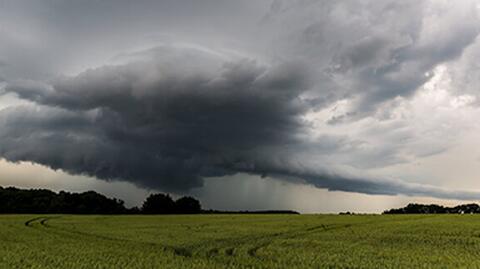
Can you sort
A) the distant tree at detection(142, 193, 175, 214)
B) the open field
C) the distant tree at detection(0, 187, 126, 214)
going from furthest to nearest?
the distant tree at detection(142, 193, 175, 214)
the distant tree at detection(0, 187, 126, 214)
the open field

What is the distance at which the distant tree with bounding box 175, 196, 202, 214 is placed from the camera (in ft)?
523

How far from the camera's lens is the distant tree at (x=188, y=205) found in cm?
15943

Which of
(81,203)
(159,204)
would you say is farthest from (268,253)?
(81,203)

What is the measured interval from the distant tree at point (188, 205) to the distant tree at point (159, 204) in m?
1.94

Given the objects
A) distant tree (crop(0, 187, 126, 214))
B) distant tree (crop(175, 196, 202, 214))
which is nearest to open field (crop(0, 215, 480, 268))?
distant tree (crop(0, 187, 126, 214))

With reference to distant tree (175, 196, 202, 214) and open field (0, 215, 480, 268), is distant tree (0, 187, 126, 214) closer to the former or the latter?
distant tree (175, 196, 202, 214)

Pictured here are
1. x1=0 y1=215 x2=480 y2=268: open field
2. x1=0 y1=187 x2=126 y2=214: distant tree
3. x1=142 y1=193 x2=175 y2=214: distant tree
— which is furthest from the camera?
x1=142 y1=193 x2=175 y2=214: distant tree

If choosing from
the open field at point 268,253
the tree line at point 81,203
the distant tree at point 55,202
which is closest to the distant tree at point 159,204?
the tree line at point 81,203

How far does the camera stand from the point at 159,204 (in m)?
159

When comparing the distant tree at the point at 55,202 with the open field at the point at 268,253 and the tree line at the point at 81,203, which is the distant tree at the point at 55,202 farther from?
the open field at the point at 268,253

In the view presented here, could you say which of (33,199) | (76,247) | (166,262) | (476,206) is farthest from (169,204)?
(166,262)

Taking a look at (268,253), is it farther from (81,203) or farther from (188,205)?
(81,203)

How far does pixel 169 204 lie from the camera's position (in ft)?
524

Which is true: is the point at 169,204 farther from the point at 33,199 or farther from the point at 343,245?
the point at 343,245
